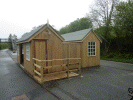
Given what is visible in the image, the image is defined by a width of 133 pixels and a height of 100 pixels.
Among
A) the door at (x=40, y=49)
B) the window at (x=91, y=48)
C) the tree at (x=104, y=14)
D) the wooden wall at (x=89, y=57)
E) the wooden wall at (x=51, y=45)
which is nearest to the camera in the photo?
the door at (x=40, y=49)

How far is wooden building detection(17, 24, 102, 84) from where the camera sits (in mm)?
7378

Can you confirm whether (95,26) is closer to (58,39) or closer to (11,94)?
(58,39)

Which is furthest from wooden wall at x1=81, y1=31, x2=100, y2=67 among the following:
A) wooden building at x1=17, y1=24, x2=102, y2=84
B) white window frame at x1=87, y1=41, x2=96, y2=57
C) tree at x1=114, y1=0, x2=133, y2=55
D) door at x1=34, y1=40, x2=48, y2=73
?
tree at x1=114, y1=0, x2=133, y2=55

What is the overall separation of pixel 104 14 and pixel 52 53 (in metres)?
17.5

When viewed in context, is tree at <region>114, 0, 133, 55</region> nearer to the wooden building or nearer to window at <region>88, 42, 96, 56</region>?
the wooden building

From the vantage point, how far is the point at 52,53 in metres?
8.40

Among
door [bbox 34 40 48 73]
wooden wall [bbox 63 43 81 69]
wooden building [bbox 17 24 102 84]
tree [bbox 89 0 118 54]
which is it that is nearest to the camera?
wooden building [bbox 17 24 102 84]

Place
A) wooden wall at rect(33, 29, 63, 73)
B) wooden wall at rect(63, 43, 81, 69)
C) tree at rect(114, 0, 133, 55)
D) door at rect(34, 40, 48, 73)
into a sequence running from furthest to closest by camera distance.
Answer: tree at rect(114, 0, 133, 55)
wooden wall at rect(63, 43, 81, 69)
wooden wall at rect(33, 29, 63, 73)
door at rect(34, 40, 48, 73)

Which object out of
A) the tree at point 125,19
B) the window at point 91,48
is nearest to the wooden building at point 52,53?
the window at point 91,48

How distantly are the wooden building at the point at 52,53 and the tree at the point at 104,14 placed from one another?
10.1 metres

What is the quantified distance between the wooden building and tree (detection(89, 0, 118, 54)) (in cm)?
1006

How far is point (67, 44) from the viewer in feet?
32.2

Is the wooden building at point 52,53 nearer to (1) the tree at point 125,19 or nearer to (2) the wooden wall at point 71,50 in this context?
(2) the wooden wall at point 71,50

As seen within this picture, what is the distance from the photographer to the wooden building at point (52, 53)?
7378 mm
